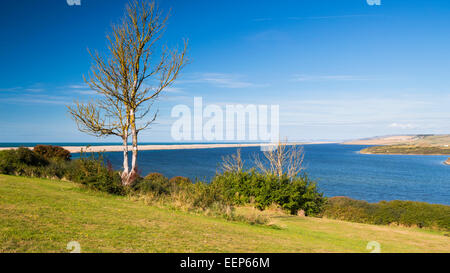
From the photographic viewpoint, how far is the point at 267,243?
6934mm

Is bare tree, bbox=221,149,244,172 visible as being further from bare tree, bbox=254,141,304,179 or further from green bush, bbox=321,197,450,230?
green bush, bbox=321,197,450,230

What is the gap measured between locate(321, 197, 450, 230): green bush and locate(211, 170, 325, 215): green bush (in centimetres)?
400

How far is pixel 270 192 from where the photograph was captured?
1752cm

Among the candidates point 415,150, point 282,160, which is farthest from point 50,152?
point 415,150

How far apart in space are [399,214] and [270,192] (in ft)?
51.3

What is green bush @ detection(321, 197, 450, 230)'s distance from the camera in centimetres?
2264

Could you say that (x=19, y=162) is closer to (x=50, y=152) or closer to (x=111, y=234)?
(x=50, y=152)

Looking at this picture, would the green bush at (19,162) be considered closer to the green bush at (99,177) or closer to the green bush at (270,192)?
the green bush at (99,177)

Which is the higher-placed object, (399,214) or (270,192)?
(270,192)
